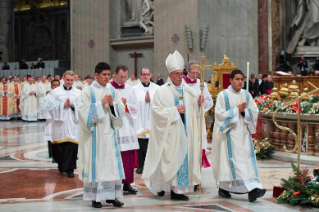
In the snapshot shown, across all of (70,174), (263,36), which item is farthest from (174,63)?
(263,36)

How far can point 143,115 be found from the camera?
8.85m

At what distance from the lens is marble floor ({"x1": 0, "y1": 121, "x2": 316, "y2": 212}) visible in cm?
604

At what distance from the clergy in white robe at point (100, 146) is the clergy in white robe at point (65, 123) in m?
2.45

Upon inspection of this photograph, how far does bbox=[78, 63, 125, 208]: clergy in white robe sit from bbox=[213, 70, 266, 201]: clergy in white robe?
1.25 meters

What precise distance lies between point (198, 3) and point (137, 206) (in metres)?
14.7

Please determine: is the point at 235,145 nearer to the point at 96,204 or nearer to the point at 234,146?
the point at 234,146

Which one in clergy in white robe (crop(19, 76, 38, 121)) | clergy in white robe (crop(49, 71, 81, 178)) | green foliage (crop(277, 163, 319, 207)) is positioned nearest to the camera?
green foliage (crop(277, 163, 319, 207))

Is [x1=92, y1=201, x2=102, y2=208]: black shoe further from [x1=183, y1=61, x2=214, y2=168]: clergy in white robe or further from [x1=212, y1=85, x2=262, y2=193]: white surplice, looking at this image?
[x1=183, y1=61, x2=214, y2=168]: clergy in white robe

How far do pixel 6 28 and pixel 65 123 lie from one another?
75.3 ft

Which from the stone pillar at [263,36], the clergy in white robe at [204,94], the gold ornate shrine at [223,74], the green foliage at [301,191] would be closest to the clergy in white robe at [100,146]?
the clergy in white robe at [204,94]

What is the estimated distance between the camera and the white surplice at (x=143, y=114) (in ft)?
28.7

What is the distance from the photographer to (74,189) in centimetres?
728

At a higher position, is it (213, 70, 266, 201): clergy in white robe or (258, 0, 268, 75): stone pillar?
(258, 0, 268, 75): stone pillar

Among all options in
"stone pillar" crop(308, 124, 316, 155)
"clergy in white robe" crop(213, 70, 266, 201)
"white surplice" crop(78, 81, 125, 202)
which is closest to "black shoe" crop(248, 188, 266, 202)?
"clergy in white robe" crop(213, 70, 266, 201)
